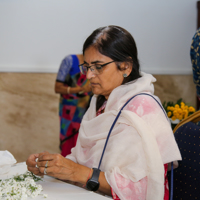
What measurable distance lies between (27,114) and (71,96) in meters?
0.98

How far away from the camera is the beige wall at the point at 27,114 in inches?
153

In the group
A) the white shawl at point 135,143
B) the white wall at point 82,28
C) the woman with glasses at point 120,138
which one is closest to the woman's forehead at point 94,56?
the woman with glasses at point 120,138

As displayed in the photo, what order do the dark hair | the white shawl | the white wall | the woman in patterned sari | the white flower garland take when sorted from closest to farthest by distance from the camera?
the white flower garland < the white shawl < the dark hair < the woman in patterned sari < the white wall

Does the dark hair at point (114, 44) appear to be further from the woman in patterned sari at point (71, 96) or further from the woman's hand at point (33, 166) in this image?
the woman in patterned sari at point (71, 96)

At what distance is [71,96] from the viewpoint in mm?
3348

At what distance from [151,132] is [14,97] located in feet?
9.78

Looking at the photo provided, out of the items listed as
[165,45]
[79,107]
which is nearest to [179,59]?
[165,45]

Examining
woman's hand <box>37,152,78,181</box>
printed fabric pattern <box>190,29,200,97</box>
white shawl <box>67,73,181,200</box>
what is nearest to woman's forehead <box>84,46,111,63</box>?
white shawl <box>67,73,181,200</box>

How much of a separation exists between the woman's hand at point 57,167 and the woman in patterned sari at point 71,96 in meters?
1.99

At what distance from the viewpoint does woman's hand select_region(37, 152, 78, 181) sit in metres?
1.24

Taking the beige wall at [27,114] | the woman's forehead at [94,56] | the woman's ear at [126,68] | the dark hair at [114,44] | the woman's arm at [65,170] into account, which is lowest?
the beige wall at [27,114]

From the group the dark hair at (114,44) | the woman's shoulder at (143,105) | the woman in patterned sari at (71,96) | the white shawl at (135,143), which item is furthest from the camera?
the woman in patterned sari at (71,96)

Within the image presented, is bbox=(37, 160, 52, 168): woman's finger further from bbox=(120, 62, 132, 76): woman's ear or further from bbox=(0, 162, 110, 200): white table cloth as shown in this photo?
bbox=(120, 62, 132, 76): woman's ear

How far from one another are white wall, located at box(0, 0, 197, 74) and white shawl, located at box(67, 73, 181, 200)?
2727 mm
